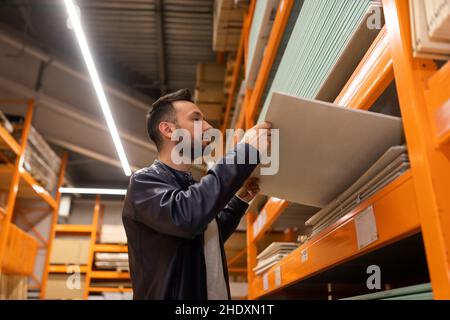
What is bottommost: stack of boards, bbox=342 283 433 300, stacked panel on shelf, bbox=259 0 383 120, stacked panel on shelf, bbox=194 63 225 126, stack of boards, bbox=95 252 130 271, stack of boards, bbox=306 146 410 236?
stack of boards, bbox=342 283 433 300

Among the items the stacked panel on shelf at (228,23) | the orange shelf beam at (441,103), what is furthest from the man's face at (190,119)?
the stacked panel on shelf at (228,23)

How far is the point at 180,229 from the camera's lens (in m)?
1.41

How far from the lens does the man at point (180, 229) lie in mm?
1420

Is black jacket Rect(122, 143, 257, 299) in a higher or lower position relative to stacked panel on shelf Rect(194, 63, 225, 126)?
lower

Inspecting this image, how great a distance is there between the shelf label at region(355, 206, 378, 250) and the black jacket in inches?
16.6

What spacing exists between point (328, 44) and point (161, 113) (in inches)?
34.2

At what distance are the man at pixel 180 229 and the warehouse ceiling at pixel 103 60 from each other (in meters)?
5.31

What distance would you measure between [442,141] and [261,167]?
83 cm

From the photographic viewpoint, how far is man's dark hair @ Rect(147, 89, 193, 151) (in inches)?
77.2

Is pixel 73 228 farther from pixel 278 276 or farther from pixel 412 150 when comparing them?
pixel 412 150

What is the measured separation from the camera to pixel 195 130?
190 centimetres

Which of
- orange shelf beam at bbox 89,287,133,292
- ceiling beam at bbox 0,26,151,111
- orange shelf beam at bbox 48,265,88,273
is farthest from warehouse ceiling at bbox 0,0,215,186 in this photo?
orange shelf beam at bbox 89,287,133,292

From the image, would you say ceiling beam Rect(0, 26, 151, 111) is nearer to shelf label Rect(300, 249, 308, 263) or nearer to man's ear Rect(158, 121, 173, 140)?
man's ear Rect(158, 121, 173, 140)

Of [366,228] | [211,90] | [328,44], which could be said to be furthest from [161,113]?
[211,90]
